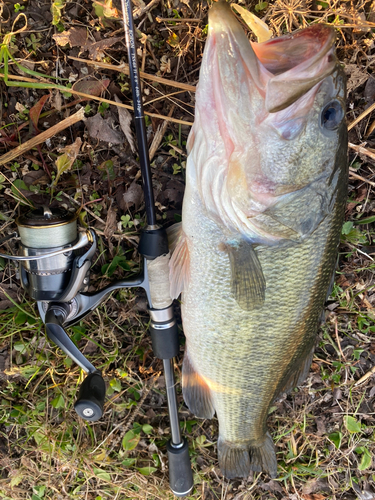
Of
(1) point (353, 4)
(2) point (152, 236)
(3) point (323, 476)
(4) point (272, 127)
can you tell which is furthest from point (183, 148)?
(3) point (323, 476)

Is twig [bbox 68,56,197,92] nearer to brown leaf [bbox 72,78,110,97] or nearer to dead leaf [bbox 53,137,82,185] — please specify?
brown leaf [bbox 72,78,110,97]

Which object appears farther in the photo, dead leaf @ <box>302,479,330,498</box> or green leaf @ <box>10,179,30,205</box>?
dead leaf @ <box>302,479,330,498</box>

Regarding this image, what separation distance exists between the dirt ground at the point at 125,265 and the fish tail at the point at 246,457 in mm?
300

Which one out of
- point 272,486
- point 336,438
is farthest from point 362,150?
point 272,486

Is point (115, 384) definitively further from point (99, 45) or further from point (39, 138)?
point (99, 45)

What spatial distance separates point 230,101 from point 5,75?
3.61 ft

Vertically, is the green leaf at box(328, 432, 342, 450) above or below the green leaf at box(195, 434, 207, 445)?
below

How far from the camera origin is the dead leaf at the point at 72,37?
1473 mm

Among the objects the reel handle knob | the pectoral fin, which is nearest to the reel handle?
the reel handle knob

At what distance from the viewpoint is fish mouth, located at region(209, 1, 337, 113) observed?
943 millimetres

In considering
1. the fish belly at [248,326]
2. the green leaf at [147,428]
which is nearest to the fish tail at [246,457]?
the fish belly at [248,326]

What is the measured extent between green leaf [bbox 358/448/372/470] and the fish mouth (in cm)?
215

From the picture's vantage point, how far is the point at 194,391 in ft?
5.08

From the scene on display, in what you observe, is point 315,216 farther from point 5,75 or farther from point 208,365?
point 5,75
